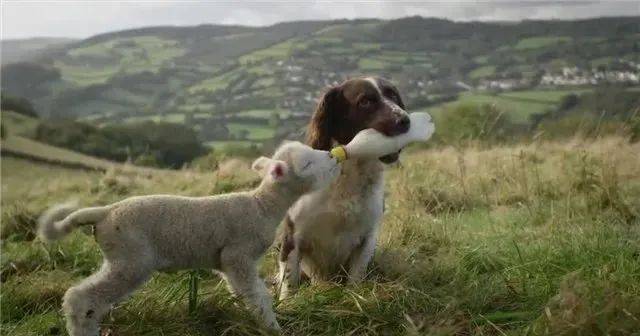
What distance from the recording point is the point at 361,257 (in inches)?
227

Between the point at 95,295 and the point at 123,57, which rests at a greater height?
the point at 95,295

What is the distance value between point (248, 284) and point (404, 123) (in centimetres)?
192

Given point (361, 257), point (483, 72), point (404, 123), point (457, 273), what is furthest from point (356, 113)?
point (483, 72)

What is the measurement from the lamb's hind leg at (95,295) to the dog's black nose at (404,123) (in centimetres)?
237

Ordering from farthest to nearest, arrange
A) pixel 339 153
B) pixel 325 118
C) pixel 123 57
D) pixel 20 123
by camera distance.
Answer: pixel 123 57, pixel 20 123, pixel 325 118, pixel 339 153

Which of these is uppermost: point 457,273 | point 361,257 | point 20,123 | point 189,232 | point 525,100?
point 189,232

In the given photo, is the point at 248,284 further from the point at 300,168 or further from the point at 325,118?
the point at 325,118

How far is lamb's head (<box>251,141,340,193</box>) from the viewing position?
4.41 metres

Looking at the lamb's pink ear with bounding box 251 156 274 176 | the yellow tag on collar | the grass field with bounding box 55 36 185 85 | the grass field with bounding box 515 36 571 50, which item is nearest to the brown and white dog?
the yellow tag on collar

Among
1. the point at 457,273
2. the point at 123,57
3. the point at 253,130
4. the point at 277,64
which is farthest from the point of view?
the point at 123,57

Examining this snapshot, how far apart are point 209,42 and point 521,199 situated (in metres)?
63.4

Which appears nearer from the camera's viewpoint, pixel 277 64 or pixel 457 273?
pixel 457 273

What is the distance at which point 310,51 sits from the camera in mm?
53844

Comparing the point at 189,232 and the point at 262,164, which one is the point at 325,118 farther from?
the point at 189,232
